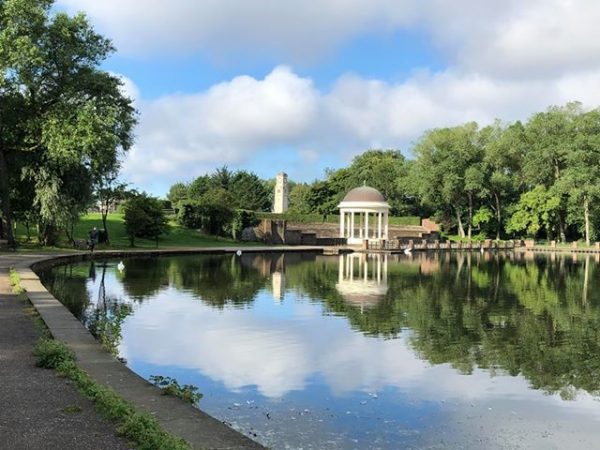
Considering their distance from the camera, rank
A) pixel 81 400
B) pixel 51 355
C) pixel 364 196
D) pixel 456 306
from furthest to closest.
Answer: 1. pixel 364 196
2. pixel 456 306
3. pixel 51 355
4. pixel 81 400

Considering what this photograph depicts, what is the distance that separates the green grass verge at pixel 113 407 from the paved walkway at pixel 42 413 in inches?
3.6

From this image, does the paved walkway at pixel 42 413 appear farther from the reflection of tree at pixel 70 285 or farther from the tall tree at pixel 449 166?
the tall tree at pixel 449 166

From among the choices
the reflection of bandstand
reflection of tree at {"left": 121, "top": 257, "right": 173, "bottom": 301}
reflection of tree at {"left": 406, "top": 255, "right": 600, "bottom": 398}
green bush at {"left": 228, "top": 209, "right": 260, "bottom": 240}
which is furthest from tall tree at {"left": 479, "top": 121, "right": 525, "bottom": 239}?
reflection of tree at {"left": 406, "top": 255, "right": 600, "bottom": 398}

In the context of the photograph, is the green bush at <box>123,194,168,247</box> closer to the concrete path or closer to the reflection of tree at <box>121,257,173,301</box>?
the reflection of tree at <box>121,257,173,301</box>

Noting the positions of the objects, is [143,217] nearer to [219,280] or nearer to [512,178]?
[219,280]

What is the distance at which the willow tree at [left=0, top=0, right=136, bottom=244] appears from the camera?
33.3 m

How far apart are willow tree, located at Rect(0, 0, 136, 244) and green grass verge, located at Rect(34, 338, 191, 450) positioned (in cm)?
2655

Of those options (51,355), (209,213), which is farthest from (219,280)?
(209,213)

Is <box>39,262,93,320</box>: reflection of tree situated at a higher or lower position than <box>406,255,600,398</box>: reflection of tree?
higher

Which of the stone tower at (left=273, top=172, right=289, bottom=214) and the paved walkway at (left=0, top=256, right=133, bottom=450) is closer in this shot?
the paved walkway at (left=0, top=256, right=133, bottom=450)

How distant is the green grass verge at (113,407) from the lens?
17.7 feet

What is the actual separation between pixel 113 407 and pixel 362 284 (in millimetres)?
19843

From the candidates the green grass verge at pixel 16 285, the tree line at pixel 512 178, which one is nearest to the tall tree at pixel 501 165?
the tree line at pixel 512 178

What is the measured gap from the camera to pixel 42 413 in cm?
625
